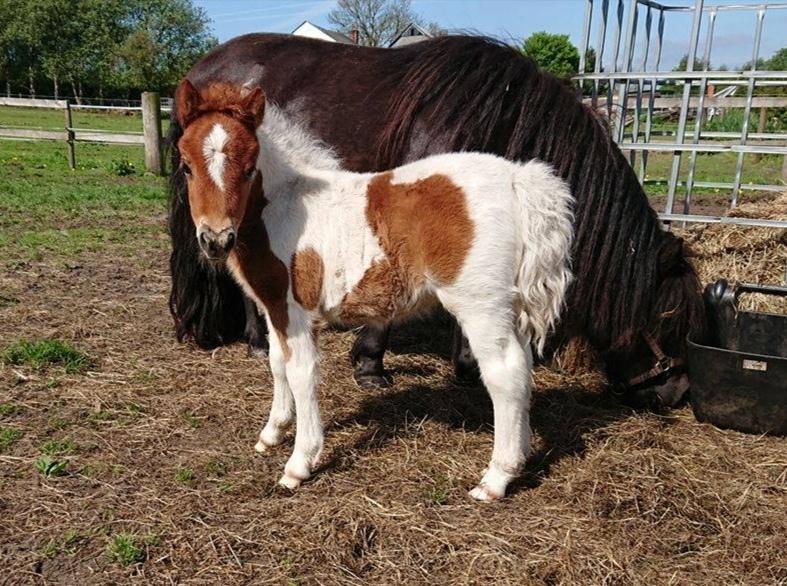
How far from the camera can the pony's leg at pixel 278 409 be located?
3154 mm

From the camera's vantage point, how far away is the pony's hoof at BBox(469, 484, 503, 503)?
2.85 m

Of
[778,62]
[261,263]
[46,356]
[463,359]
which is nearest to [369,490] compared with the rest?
[261,263]

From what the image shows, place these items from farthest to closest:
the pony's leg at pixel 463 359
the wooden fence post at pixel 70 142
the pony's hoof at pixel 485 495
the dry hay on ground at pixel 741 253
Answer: the wooden fence post at pixel 70 142 < the dry hay on ground at pixel 741 253 < the pony's leg at pixel 463 359 < the pony's hoof at pixel 485 495

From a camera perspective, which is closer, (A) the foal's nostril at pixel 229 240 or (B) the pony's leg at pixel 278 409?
(A) the foal's nostril at pixel 229 240

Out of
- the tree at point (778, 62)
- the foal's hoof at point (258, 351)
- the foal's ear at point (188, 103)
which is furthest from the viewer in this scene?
the tree at point (778, 62)

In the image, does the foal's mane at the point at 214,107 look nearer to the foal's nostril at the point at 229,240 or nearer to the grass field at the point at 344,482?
the foal's nostril at the point at 229,240

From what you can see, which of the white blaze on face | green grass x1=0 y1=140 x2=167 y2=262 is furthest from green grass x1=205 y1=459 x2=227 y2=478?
green grass x1=0 y1=140 x2=167 y2=262

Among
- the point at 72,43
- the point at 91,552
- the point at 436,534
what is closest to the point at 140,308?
the point at 91,552

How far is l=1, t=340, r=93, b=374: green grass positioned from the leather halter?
334cm

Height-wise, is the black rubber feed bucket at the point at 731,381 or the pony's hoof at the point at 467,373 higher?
the black rubber feed bucket at the point at 731,381

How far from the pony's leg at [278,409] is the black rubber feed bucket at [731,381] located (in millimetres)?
2109

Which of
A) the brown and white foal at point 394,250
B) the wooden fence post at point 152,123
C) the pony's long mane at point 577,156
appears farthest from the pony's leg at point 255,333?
the wooden fence post at point 152,123

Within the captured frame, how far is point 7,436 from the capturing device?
3.23 meters

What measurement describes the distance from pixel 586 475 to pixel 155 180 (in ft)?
37.1
